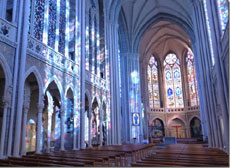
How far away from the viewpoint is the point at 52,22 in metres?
12.7

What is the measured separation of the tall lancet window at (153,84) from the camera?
3747 centimetres

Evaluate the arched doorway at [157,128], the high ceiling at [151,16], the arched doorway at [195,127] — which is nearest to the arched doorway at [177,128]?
the arched doorway at [195,127]

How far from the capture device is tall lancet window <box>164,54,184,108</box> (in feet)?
123

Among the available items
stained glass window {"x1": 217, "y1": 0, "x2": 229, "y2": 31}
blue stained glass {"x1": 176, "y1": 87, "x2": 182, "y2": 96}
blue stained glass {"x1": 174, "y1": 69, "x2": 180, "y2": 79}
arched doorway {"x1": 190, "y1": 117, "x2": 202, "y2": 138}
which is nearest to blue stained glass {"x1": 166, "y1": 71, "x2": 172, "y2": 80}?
blue stained glass {"x1": 174, "y1": 69, "x2": 180, "y2": 79}

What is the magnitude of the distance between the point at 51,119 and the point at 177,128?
26832mm

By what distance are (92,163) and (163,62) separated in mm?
36215

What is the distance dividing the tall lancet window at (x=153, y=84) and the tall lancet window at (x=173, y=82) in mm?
1930

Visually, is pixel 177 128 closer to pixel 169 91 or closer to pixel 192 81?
pixel 169 91

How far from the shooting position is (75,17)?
14672 mm

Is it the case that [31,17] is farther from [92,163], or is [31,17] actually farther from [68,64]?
[92,163]

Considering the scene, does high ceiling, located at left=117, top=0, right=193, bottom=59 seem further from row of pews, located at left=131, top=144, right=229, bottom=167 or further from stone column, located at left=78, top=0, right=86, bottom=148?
row of pews, located at left=131, top=144, right=229, bottom=167

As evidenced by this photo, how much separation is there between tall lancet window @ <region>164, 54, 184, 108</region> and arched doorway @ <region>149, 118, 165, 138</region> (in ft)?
11.2

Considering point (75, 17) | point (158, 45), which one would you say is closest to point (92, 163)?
point (75, 17)

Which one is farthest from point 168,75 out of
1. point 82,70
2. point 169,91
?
point 82,70
